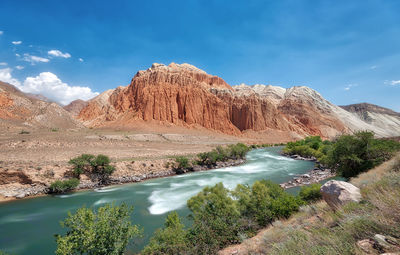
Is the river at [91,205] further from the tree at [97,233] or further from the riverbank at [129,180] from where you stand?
the tree at [97,233]

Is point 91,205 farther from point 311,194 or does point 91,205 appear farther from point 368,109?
point 368,109

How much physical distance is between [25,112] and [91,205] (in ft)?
158

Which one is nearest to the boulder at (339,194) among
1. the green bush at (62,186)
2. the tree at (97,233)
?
the tree at (97,233)

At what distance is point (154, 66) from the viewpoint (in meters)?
103

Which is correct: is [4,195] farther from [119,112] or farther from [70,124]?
[119,112]

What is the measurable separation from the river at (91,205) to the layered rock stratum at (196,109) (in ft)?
179

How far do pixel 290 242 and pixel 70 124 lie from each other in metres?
70.4

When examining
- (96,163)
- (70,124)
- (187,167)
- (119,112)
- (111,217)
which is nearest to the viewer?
(111,217)

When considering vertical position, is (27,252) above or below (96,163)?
below

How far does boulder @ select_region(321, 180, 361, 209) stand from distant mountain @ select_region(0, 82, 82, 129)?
57404 millimetres

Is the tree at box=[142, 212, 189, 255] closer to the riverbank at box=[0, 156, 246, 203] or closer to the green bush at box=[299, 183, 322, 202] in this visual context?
the green bush at box=[299, 183, 322, 202]

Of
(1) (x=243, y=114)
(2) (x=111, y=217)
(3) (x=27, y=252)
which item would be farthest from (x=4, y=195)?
(1) (x=243, y=114)

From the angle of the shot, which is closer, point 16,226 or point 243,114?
point 16,226

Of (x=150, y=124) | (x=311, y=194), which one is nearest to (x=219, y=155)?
(x=311, y=194)
